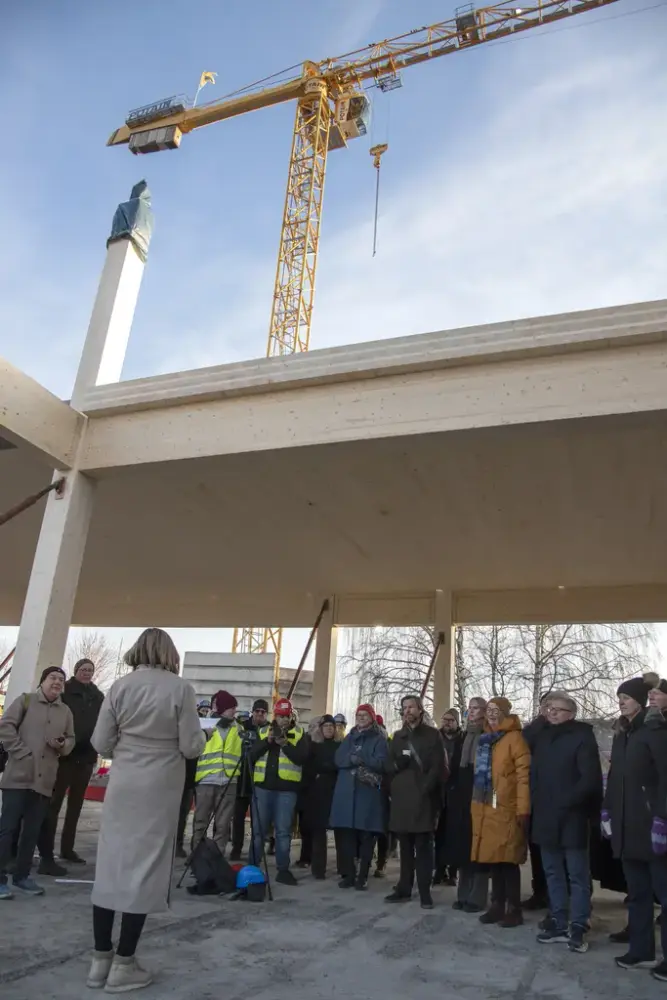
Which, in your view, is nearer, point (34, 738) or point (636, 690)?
point (636, 690)

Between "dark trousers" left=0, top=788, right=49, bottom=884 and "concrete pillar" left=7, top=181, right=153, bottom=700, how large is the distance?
47.1 inches

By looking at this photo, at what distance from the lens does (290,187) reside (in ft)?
125

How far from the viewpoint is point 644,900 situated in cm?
429

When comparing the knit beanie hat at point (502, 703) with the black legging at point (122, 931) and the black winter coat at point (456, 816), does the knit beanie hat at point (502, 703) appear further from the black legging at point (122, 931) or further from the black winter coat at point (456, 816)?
the black legging at point (122, 931)

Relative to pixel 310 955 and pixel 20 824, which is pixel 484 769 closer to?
pixel 310 955

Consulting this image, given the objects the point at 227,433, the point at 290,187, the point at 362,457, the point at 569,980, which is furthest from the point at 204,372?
the point at 290,187

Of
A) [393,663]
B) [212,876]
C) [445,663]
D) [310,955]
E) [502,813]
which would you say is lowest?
[310,955]

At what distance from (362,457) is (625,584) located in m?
6.60

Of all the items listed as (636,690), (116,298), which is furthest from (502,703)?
(116,298)

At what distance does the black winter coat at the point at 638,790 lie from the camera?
13.9 feet

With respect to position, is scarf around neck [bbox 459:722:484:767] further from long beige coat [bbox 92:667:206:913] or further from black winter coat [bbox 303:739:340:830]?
long beige coat [bbox 92:667:206:913]

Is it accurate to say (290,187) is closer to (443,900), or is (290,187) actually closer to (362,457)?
(362,457)

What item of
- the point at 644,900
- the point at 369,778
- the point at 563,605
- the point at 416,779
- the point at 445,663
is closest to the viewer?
the point at 644,900

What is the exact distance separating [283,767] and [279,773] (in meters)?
0.06
